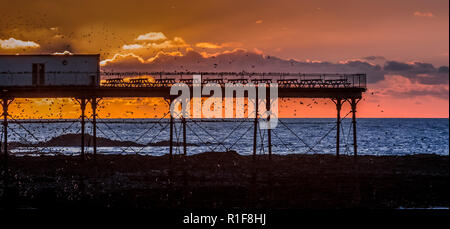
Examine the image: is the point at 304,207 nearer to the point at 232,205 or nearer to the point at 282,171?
the point at 232,205

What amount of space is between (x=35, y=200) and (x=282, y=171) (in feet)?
59.9

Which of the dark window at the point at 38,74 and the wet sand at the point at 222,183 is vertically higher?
the dark window at the point at 38,74

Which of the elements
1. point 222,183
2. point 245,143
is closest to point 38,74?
point 222,183

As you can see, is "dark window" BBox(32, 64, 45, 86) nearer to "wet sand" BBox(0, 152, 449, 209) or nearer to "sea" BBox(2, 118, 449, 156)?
"sea" BBox(2, 118, 449, 156)

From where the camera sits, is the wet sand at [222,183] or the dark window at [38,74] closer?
the wet sand at [222,183]

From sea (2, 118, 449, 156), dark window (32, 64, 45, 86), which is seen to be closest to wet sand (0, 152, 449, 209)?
sea (2, 118, 449, 156)

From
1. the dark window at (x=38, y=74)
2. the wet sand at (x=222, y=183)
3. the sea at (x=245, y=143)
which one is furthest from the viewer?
the sea at (x=245, y=143)

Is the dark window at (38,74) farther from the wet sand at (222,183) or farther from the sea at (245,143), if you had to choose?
the wet sand at (222,183)

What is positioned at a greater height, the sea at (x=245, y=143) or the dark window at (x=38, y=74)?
the dark window at (x=38, y=74)

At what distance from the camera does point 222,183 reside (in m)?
28.2

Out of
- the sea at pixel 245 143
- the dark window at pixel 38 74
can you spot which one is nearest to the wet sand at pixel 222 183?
the sea at pixel 245 143

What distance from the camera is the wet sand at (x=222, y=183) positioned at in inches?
880

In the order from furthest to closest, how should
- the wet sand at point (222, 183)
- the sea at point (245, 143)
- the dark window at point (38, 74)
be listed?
1. the sea at point (245, 143)
2. the dark window at point (38, 74)
3. the wet sand at point (222, 183)

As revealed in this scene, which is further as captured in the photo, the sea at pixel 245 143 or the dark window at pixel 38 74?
the sea at pixel 245 143
